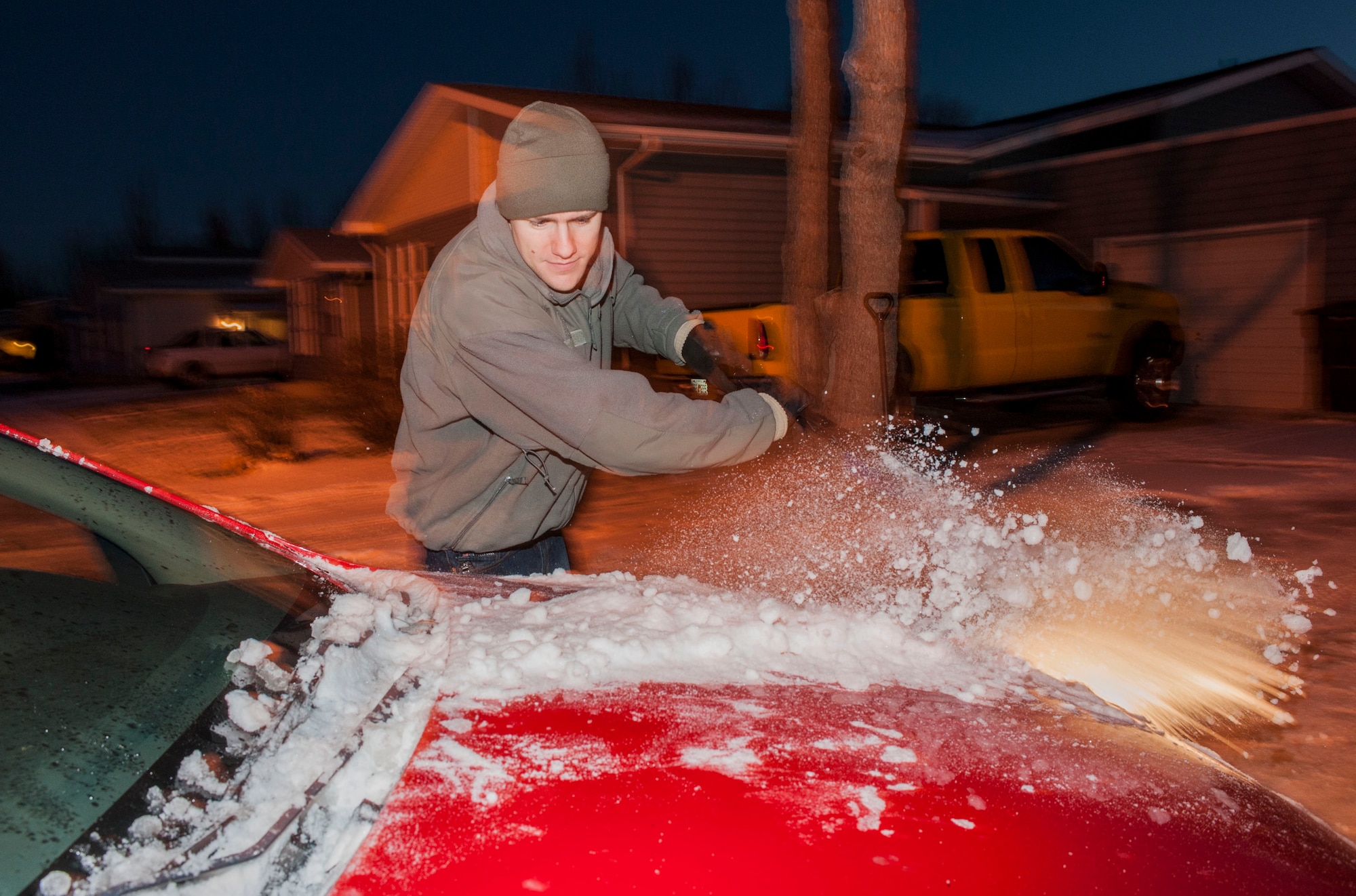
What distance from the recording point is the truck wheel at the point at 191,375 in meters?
26.2

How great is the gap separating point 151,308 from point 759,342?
35623mm

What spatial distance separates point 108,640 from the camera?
1696 millimetres

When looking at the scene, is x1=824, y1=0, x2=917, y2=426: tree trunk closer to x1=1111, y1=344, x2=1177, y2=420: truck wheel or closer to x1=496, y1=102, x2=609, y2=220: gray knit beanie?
x1=496, y1=102, x2=609, y2=220: gray knit beanie

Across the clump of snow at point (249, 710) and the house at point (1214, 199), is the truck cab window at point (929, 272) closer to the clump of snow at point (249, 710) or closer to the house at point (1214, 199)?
the house at point (1214, 199)

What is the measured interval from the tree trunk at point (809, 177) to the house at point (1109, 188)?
1.98 metres

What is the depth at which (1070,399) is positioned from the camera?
13.4m

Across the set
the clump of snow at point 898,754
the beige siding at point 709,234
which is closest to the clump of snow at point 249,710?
the clump of snow at point 898,754

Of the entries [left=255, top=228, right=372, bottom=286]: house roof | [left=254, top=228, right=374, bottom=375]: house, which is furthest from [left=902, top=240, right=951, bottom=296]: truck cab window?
[left=255, top=228, right=372, bottom=286]: house roof

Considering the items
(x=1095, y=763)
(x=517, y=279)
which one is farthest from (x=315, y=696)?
(x=1095, y=763)

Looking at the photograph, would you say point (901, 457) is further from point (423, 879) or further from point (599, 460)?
point (423, 879)

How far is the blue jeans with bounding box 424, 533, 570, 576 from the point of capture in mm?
2670

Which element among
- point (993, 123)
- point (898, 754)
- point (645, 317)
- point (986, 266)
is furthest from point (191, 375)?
point (898, 754)

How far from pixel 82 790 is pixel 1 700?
209 mm

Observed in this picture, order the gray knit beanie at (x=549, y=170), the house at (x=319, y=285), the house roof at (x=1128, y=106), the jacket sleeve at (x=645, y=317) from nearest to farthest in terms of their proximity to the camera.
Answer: the gray knit beanie at (x=549, y=170) → the jacket sleeve at (x=645, y=317) → the house roof at (x=1128, y=106) → the house at (x=319, y=285)
